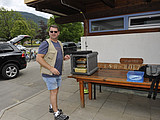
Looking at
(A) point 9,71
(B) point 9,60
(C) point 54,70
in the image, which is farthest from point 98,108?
(B) point 9,60

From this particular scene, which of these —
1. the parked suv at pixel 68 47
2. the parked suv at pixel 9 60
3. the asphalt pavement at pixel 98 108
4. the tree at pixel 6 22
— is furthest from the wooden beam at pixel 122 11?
the tree at pixel 6 22

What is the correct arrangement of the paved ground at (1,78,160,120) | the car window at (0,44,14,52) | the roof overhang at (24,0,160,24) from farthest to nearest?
Answer: the car window at (0,44,14,52), the roof overhang at (24,0,160,24), the paved ground at (1,78,160,120)

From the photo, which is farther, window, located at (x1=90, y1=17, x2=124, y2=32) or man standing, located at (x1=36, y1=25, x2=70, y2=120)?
window, located at (x1=90, y1=17, x2=124, y2=32)

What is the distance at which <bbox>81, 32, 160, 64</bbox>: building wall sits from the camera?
3870 millimetres

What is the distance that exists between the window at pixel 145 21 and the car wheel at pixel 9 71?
19.1 feet

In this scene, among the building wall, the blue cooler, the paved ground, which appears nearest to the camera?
the blue cooler

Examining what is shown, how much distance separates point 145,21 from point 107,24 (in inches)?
52.9

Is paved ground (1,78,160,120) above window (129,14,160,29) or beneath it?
beneath

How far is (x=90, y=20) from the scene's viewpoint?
5043mm

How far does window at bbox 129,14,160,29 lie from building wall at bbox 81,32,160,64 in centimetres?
33

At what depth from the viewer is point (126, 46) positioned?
14.1 feet

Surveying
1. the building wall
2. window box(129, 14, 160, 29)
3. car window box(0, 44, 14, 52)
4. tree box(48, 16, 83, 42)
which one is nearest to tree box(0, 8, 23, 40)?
tree box(48, 16, 83, 42)

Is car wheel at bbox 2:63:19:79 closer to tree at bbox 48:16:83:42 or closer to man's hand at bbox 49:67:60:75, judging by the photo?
man's hand at bbox 49:67:60:75

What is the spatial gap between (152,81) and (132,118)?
973mm
